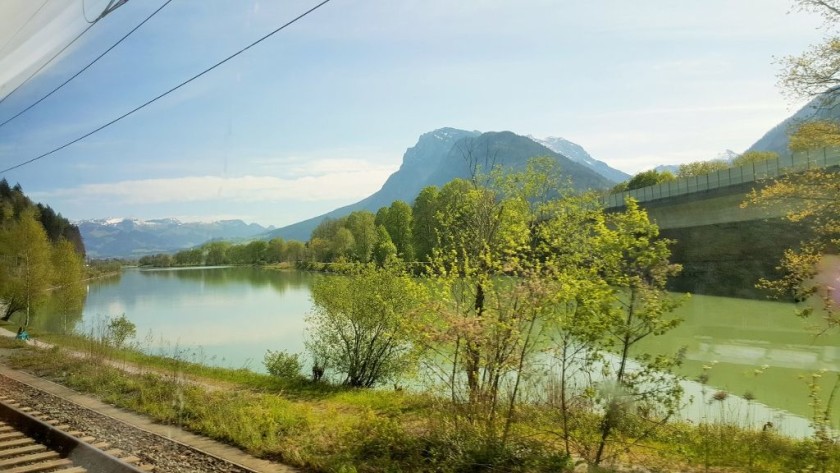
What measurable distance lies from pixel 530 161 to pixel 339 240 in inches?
2215

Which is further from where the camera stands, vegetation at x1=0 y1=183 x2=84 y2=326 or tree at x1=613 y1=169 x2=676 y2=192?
tree at x1=613 y1=169 x2=676 y2=192

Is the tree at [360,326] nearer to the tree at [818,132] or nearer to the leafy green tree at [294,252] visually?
the tree at [818,132]

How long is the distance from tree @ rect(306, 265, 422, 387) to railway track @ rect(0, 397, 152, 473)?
702cm

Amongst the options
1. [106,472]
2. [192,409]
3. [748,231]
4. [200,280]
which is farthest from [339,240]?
[106,472]

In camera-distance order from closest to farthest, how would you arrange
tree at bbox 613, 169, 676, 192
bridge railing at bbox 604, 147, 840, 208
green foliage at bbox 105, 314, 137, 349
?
bridge railing at bbox 604, 147, 840, 208, green foliage at bbox 105, 314, 137, 349, tree at bbox 613, 169, 676, 192

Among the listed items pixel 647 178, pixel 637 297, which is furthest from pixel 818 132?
pixel 647 178

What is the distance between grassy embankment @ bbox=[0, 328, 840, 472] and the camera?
604 centimetres

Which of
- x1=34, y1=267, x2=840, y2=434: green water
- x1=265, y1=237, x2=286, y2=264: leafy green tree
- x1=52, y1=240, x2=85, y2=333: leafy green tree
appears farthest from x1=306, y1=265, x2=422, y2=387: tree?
x1=265, y1=237, x2=286, y2=264: leafy green tree

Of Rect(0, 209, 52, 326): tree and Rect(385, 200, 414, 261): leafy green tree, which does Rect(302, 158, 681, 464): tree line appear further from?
Rect(385, 200, 414, 261): leafy green tree

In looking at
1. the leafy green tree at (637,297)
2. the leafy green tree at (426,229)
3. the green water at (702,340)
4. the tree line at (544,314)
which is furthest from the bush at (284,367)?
the leafy green tree at (637,297)

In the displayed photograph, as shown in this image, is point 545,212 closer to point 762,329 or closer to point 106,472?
point 106,472

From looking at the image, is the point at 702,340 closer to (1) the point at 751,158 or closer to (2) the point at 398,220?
(1) the point at 751,158

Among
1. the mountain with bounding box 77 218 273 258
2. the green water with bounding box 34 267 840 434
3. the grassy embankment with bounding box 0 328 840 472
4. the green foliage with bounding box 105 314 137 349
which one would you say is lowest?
the green water with bounding box 34 267 840 434

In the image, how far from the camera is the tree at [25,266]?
24.8 metres
